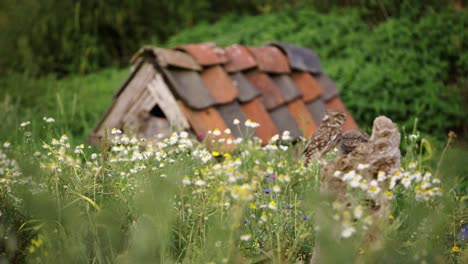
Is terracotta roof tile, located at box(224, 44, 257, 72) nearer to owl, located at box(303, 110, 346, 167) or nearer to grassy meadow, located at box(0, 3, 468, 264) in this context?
grassy meadow, located at box(0, 3, 468, 264)

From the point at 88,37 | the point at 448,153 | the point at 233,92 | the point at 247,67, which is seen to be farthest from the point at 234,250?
the point at 88,37

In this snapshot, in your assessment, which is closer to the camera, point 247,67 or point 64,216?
point 64,216

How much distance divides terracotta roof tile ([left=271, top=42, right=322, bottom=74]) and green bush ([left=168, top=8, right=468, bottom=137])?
4.24 ft

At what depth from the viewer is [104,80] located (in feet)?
25.3

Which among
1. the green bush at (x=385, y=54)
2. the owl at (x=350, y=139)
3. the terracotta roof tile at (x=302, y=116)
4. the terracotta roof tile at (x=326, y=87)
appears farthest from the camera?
the green bush at (x=385, y=54)

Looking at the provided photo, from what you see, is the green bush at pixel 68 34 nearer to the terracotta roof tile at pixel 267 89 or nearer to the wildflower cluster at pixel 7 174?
the terracotta roof tile at pixel 267 89

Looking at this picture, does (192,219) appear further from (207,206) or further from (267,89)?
(267,89)

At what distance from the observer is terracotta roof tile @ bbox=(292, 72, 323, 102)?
5074mm

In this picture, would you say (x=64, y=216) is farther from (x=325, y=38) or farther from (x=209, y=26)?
(x=209, y=26)

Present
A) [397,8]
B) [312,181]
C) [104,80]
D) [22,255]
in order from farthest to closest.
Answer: [397,8] < [104,80] < [312,181] < [22,255]

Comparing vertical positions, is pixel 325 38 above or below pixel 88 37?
below

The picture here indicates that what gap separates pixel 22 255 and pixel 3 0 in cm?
660

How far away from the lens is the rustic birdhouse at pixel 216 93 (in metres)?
4.30

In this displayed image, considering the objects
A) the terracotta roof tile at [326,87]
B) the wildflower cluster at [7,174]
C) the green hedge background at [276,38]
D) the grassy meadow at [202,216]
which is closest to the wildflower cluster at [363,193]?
the grassy meadow at [202,216]
